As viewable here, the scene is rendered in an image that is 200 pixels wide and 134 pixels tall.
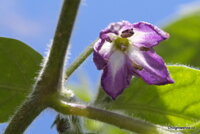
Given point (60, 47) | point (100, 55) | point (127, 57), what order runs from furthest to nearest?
1. point (127, 57)
2. point (100, 55)
3. point (60, 47)

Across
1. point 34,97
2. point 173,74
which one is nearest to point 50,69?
point 34,97

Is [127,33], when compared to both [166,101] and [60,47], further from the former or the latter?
[60,47]

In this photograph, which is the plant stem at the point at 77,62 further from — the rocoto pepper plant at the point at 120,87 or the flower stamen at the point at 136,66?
the flower stamen at the point at 136,66

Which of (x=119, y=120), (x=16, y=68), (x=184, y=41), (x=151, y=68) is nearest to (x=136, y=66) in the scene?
(x=151, y=68)

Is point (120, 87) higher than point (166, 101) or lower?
higher

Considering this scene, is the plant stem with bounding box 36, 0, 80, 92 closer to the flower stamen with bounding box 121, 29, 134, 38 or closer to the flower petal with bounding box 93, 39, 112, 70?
the flower petal with bounding box 93, 39, 112, 70

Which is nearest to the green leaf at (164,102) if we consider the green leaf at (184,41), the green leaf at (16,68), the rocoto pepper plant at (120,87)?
the rocoto pepper plant at (120,87)
